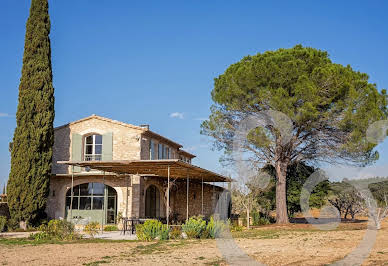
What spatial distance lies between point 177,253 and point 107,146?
11.2 metres

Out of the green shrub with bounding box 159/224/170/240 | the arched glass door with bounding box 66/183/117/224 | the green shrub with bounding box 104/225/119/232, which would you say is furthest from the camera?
the arched glass door with bounding box 66/183/117/224

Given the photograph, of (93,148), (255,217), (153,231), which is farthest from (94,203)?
(255,217)

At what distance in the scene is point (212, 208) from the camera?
27.8m

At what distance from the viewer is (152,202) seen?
2172 cm

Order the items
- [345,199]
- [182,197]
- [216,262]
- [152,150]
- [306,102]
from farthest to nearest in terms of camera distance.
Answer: [345,199] < [182,197] < [152,150] < [306,102] < [216,262]

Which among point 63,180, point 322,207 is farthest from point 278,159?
point 63,180

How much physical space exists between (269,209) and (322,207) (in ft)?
10.8

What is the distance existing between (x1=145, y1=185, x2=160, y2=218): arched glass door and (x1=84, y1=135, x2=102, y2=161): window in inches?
123

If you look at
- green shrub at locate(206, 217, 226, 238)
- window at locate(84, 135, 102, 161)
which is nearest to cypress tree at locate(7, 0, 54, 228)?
window at locate(84, 135, 102, 161)

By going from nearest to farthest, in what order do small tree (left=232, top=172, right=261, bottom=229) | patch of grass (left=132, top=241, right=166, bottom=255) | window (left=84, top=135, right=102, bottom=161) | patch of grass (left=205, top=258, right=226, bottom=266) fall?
patch of grass (left=205, top=258, right=226, bottom=266)
patch of grass (left=132, top=241, right=166, bottom=255)
window (left=84, top=135, right=102, bottom=161)
small tree (left=232, top=172, right=261, bottom=229)

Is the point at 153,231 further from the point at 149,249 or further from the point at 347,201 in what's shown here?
the point at 347,201

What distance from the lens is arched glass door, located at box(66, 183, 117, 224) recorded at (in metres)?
19.8

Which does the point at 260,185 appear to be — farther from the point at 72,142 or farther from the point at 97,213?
the point at 72,142

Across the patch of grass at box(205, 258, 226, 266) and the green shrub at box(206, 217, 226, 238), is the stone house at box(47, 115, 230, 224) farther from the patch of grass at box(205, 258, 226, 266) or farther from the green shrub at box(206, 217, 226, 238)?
the patch of grass at box(205, 258, 226, 266)
